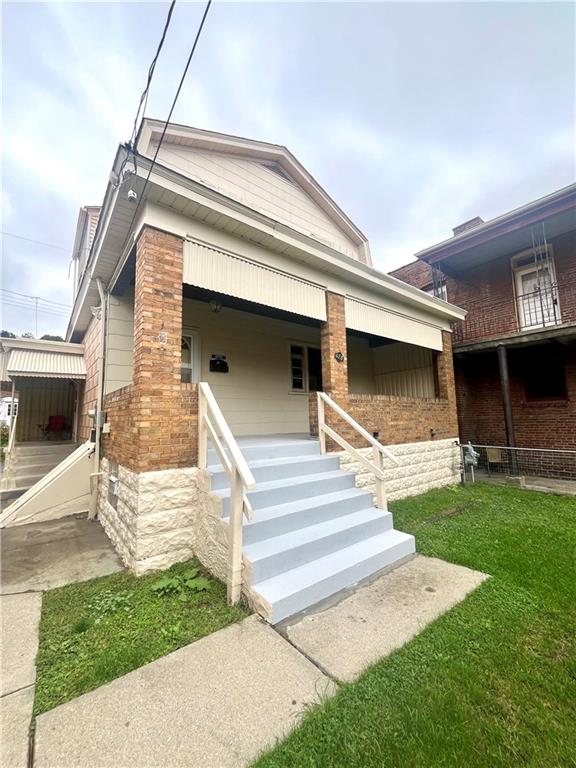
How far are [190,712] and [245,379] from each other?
557 cm

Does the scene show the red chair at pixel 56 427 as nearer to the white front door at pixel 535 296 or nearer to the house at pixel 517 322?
the house at pixel 517 322

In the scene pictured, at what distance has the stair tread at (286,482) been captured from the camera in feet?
11.7

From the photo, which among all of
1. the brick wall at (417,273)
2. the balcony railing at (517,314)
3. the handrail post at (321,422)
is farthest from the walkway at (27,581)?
the brick wall at (417,273)

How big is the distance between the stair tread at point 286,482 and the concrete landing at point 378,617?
1302 mm

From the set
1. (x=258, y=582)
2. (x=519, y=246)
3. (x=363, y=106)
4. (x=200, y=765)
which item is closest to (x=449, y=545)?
(x=258, y=582)

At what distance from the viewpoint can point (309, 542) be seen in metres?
3.24

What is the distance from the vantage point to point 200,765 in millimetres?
1525

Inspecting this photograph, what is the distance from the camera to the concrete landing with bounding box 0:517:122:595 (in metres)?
3.42

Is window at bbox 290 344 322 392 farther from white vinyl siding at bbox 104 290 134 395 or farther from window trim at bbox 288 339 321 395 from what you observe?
white vinyl siding at bbox 104 290 134 395

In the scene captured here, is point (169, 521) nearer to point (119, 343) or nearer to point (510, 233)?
point (119, 343)

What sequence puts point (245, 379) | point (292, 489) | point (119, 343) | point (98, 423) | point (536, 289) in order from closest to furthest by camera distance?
point (292, 489)
point (98, 423)
point (119, 343)
point (245, 379)
point (536, 289)

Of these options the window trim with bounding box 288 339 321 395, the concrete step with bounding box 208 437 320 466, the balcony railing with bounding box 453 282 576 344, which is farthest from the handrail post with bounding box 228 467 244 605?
the balcony railing with bounding box 453 282 576 344

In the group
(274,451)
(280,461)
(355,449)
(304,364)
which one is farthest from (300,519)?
(304,364)

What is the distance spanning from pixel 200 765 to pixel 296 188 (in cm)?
856
